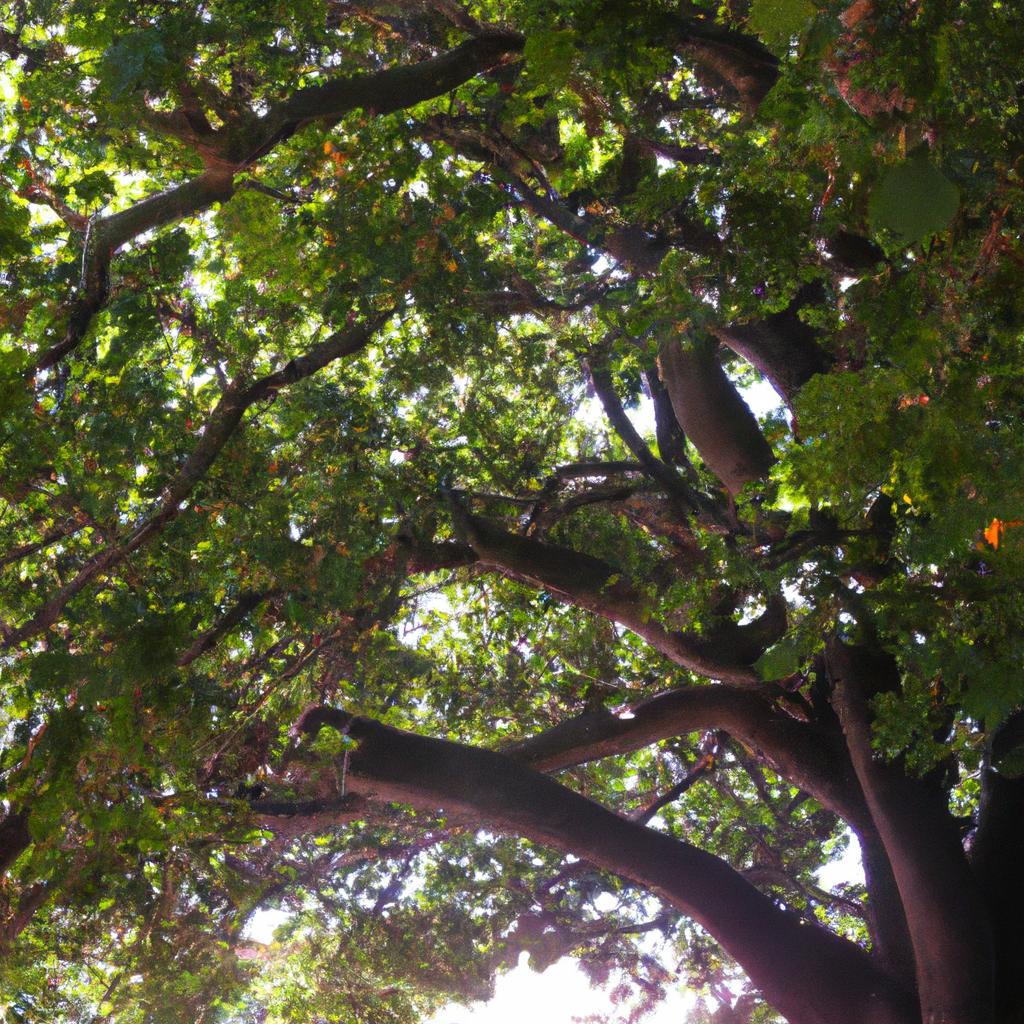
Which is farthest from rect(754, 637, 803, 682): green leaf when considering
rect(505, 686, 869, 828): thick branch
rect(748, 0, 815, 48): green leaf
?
rect(748, 0, 815, 48): green leaf

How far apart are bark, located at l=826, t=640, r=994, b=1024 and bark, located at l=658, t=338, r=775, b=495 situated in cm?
122

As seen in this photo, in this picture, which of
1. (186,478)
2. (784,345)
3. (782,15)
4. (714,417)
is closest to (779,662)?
(784,345)

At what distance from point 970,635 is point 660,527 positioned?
246 centimetres

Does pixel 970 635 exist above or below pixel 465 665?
below

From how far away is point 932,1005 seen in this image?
4.34m

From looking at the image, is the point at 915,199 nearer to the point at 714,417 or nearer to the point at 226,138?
the point at 226,138

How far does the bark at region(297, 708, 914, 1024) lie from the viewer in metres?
5.07

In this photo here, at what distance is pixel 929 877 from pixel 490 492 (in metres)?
3.37

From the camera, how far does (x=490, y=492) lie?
669 centimetres

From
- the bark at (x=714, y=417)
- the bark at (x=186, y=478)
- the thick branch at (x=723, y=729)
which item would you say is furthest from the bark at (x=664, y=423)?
the bark at (x=186, y=478)

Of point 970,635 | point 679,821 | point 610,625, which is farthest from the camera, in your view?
point 679,821

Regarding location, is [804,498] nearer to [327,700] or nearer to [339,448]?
[339,448]

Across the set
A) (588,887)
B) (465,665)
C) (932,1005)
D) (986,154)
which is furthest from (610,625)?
(986,154)

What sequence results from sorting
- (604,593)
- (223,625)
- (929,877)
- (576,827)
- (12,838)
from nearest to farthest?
(12,838), (929,877), (223,625), (576,827), (604,593)
